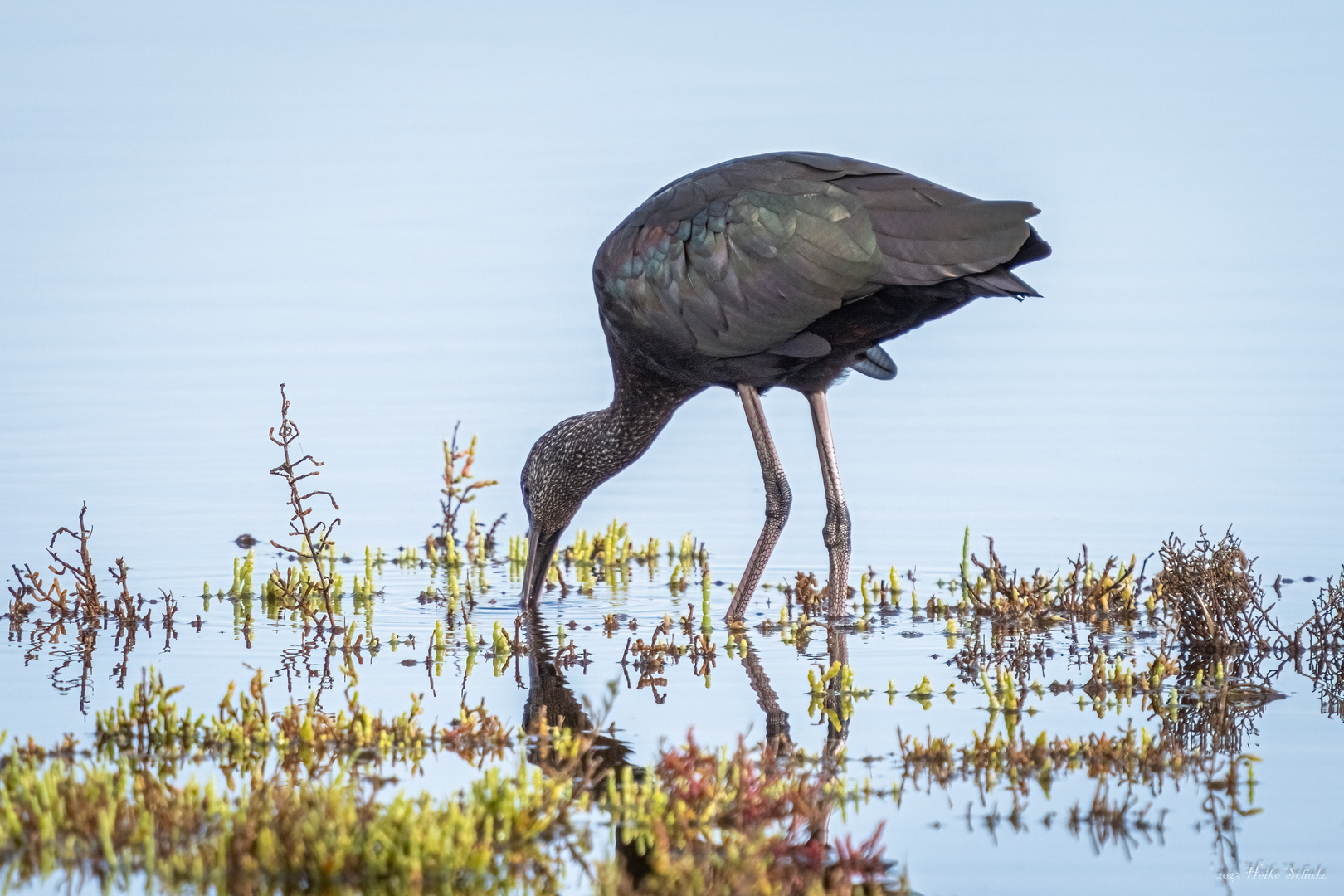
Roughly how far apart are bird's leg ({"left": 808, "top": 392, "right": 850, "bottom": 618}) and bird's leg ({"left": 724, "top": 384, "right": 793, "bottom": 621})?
0.68 ft

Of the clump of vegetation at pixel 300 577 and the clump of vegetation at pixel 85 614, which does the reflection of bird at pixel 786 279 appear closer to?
the clump of vegetation at pixel 300 577

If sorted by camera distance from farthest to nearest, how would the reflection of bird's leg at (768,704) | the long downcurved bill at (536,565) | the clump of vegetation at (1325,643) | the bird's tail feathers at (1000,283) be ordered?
the long downcurved bill at (536,565), the bird's tail feathers at (1000,283), the clump of vegetation at (1325,643), the reflection of bird's leg at (768,704)

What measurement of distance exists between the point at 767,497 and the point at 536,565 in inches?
49.7

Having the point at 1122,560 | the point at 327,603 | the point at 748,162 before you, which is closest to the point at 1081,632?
the point at 1122,560

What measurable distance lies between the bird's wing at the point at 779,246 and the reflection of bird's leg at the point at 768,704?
4.89 feet

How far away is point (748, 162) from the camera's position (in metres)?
8.42

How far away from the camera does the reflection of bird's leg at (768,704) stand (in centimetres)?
607

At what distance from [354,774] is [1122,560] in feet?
17.9

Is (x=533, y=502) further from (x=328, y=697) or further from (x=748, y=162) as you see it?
(x=328, y=697)

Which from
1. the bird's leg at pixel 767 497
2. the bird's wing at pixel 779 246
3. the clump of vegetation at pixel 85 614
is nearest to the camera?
the bird's wing at pixel 779 246

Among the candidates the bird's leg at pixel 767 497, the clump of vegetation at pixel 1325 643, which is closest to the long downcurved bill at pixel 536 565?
the bird's leg at pixel 767 497

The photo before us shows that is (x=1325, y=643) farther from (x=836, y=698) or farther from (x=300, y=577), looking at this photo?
(x=300, y=577)

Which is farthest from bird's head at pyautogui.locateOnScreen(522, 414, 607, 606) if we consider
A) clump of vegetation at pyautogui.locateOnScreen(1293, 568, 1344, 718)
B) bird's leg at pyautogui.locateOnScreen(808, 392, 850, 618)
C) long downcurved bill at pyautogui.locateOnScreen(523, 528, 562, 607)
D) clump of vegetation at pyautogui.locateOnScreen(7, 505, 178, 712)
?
clump of vegetation at pyautogui.locateOnScreen(1293, 568, 1344, 718)

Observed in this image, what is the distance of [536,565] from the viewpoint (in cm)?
922
